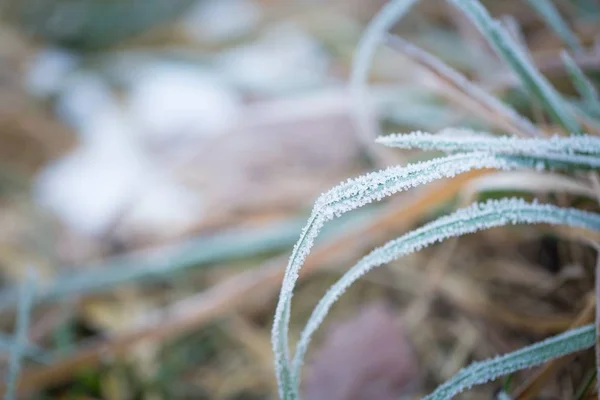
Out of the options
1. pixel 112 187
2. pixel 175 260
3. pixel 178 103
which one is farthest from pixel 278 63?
pixel 175 260

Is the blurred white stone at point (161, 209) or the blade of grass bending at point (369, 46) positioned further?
the blurred white stone at point (161, 209)

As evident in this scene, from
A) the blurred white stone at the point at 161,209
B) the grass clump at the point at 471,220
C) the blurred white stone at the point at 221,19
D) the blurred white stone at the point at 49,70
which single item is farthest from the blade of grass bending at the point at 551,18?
the blurred white stone at the point at 49,70

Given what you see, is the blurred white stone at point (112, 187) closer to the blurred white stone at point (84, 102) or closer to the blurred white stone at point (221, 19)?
the blurred white stone at point (84, 102)

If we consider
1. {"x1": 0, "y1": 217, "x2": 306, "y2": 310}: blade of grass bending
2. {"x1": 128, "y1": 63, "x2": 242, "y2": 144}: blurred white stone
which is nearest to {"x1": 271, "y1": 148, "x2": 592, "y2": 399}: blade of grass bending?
{"x1": 0, "y1": 217, "x2": 306, "y2": 310}: blade of grass bending

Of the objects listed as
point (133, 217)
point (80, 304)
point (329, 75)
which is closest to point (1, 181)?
point (133, 217)

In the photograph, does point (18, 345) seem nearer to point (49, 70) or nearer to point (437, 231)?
point (437, 231)

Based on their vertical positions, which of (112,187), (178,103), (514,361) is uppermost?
(178,103)
